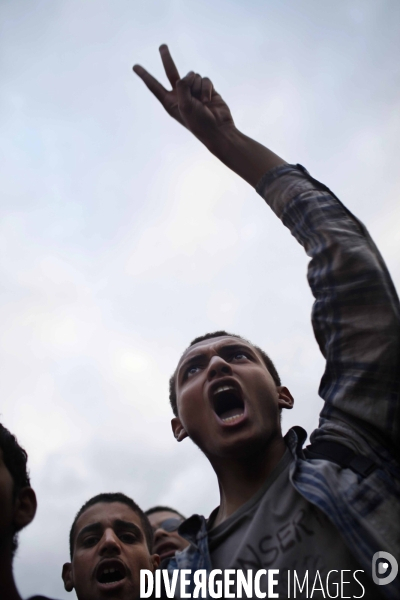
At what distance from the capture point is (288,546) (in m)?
2.03

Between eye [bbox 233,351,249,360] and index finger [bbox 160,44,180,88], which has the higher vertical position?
index finger [bbox 160,44,180,88]

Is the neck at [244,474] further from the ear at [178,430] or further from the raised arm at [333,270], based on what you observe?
the ear at [178,430]

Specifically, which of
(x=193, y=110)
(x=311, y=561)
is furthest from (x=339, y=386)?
(x=193, y=110)

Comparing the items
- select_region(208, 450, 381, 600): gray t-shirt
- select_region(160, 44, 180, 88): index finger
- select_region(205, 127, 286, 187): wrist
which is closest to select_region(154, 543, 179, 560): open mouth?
select_region(208, 450, 381, 600): gray t-shirt

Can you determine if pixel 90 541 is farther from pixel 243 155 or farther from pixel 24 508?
pixel 243 155

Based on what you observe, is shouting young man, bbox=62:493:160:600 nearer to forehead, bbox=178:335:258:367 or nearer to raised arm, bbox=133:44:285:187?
forehead, bbox=178:335:258:367

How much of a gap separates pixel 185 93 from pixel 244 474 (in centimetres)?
207

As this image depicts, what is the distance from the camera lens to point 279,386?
331 centimetres

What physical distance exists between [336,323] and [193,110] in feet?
4.67

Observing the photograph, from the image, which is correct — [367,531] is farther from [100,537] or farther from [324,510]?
[100,537]

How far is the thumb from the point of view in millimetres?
2791

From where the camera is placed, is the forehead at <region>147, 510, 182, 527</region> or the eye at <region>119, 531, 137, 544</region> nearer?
the eye at <region>119, 531, 137, 544</region>

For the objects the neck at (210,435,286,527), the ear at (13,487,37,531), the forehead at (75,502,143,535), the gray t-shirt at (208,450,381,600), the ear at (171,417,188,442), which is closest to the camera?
the gray t-shirt at (208,450,381,600)

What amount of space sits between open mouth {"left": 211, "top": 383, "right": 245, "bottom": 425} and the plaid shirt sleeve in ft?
1.71
